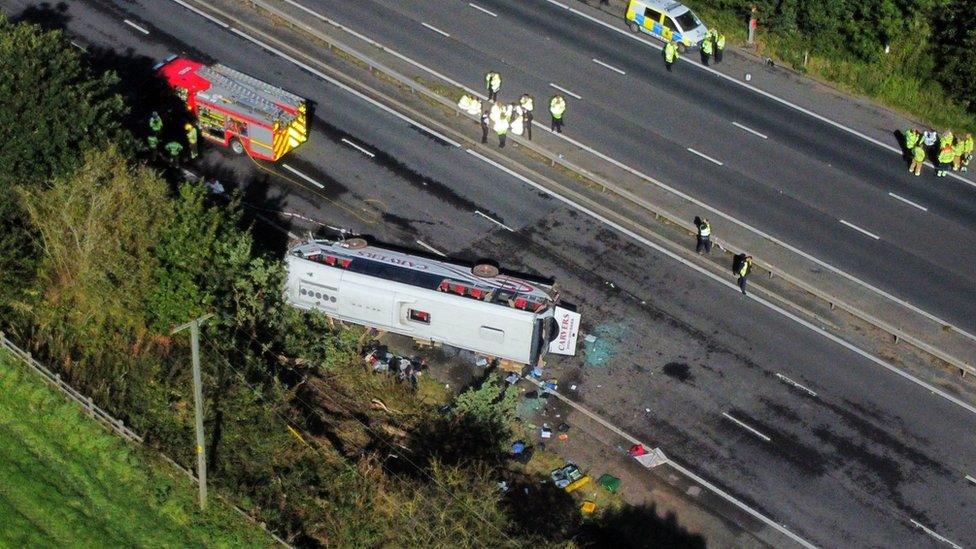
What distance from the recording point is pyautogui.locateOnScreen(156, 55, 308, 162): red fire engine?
44094 millimetres

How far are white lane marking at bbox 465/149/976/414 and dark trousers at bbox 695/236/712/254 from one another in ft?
2.09

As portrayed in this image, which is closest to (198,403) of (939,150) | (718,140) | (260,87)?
(260,87)

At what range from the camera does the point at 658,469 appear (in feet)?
116

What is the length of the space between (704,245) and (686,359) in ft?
16.9

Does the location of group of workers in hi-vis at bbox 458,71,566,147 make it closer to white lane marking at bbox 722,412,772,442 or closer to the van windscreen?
the van windscreen

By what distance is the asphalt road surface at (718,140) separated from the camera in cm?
4297

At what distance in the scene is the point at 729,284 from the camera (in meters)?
41.1

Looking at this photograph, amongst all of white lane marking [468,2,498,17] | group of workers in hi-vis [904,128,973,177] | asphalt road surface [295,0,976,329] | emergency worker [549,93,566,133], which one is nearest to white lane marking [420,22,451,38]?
asphalt road surface [295,0,976,329]

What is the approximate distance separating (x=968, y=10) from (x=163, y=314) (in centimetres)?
3455

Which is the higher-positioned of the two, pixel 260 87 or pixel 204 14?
pixel 204 14

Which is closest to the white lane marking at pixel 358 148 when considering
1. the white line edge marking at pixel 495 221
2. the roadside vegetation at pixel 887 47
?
the white line edge marking at pixel 495 221

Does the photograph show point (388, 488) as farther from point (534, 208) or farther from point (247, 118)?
point (247, 118)

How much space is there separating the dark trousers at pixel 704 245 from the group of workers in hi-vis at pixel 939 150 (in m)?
9.84

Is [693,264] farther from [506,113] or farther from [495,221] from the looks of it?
[506,113]
